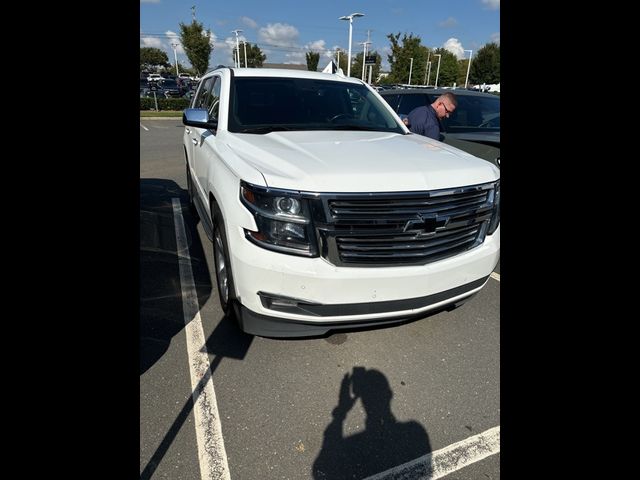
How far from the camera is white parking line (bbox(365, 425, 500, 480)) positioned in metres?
1.95

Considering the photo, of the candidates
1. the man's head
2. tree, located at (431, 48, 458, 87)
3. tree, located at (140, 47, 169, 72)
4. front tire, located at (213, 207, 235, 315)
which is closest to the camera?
front tire, located at (213, 207, 235, 315)

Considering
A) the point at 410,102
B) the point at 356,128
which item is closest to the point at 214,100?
the point at 356,128

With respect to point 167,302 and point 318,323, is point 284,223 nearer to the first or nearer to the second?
point 318,323

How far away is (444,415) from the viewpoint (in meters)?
2.34

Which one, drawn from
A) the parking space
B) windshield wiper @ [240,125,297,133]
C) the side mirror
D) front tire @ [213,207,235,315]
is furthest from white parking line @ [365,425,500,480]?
the side mirror

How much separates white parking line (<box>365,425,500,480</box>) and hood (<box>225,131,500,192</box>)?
143 cm

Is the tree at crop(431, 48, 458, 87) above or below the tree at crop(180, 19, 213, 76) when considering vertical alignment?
above

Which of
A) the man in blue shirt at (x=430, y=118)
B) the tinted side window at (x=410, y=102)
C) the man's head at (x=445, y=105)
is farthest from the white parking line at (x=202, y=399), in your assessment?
the tinted side window at (x=410, y=102)

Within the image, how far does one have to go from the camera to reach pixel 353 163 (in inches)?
95.0

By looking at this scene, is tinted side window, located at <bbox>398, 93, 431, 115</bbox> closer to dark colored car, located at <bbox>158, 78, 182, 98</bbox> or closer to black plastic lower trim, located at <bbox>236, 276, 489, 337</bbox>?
black plastic lower trim, located at <bbox>236, 276, 489, 337</bbox>

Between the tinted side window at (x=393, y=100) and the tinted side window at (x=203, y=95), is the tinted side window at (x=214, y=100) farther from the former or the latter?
the tinted side window at (x=393, y=100)

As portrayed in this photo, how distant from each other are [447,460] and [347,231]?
4.26 feet
